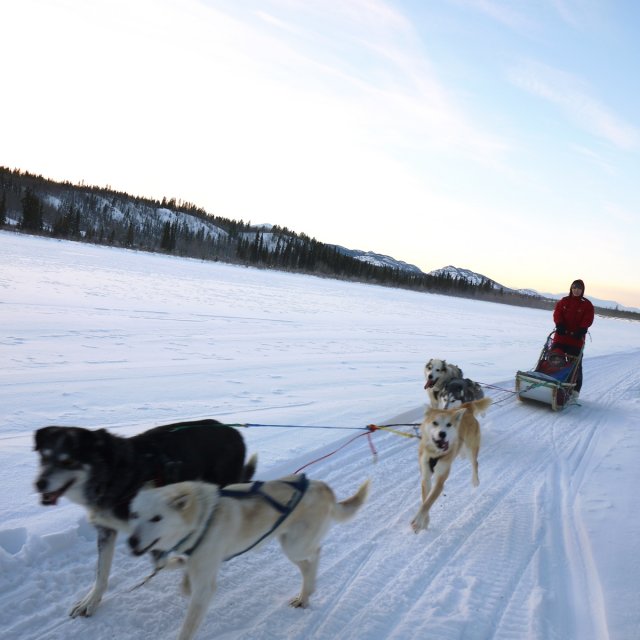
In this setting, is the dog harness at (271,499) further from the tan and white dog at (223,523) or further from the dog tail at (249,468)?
the dog tail at (249,468)

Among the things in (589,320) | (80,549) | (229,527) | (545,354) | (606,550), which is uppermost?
(589,320)

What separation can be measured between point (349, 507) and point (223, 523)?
2.73ft

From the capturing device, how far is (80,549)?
10.1 ft

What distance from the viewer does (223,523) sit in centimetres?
242

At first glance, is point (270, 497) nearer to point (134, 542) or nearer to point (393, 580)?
point (134, 542)

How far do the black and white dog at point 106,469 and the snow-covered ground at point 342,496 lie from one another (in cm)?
41

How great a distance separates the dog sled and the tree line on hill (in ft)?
189

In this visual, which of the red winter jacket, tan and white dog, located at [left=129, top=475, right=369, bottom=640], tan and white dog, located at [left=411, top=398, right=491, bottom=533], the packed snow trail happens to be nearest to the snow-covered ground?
the packed snow trail

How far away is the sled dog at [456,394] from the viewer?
240 inches

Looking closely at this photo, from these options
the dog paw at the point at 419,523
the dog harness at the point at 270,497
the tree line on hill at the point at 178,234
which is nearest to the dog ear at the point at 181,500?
the dog harness at the point at 270,497

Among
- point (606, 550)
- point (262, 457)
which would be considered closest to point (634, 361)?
point (606, 550)

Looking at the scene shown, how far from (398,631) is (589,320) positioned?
26.7ft

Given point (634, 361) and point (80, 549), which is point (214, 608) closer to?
point (80, 549)

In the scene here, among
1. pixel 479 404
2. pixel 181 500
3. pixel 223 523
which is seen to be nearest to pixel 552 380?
pixel 479 404
